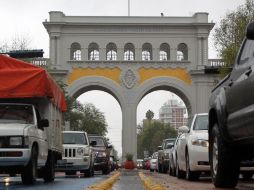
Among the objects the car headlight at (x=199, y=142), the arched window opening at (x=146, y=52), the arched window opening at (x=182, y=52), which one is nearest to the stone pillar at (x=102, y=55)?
the arched window opening at (x=146, y=52)

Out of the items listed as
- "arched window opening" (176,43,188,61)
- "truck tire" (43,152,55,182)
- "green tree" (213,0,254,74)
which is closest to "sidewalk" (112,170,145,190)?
"truck tire" (43,152,55,182)

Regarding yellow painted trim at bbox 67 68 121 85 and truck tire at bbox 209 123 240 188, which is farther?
yellow painted trim at bbox 67 68 121 85

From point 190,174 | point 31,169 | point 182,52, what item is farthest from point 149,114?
point 31,169

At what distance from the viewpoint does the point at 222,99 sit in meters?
11.2

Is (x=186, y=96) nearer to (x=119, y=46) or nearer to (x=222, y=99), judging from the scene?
(x=119, y=46)

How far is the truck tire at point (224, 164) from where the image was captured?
1113 cm

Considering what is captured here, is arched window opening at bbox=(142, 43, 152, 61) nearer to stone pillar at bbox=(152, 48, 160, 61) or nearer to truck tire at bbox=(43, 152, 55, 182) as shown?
stone pillar at bbox=(152, 48, 160, 61)

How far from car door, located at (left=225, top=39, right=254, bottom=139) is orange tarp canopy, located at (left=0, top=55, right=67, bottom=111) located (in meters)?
6.00

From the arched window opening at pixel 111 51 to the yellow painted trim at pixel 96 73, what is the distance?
6.50ft

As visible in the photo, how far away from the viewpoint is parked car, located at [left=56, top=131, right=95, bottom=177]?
23281mm

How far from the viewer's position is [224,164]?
11133 millimetres

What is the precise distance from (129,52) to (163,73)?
16.7 ft

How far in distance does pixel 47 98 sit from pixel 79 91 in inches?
2200

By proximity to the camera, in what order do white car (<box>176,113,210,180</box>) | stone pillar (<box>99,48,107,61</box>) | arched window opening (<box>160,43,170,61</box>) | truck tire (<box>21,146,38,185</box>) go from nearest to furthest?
truck tire (<box>21,146,38,185</box>)
white car (<box>176,113,210,180</box>)
stone pillar (<box>99,48,107,61</box>)
arched window opening (<box>160,43,170,61</box>)
